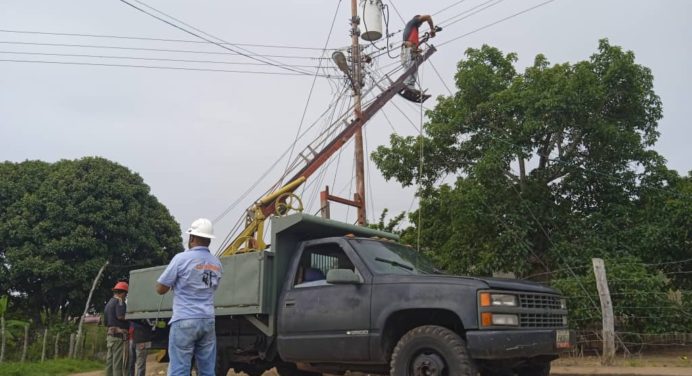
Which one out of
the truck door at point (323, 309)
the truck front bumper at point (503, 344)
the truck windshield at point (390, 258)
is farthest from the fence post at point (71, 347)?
the truck front bumper at point (503, 344)

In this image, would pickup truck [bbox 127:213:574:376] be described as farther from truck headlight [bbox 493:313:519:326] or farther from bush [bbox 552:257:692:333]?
bush [bbox 552:257:692:333]

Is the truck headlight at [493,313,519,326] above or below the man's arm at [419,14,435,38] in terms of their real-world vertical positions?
below

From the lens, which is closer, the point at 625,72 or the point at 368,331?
the point at 368,331

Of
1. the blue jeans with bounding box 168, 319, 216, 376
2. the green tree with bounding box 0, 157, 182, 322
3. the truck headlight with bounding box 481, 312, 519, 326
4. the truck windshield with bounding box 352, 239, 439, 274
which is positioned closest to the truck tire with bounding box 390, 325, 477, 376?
→ the truck headlight with bounding box 481, 312, 519, 326

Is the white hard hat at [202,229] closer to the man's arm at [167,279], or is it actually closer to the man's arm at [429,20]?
the man's arm at [167,279]

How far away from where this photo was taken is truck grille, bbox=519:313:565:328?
5637 millimetres

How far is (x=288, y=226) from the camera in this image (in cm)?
699

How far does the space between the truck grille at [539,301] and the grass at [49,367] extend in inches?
386

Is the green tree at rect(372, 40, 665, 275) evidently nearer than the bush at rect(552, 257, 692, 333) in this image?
A: No

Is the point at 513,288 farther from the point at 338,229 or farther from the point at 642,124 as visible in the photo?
the point at 642,124

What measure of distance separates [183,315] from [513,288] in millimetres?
3020

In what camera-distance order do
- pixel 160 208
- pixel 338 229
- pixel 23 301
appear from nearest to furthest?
1. pixel 338 229
2. pixel 23 301
3. pixel 160 208

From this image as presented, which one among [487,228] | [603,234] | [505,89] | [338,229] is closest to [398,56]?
[505,89]

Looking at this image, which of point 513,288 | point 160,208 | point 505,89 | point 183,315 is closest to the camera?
point 183,315
